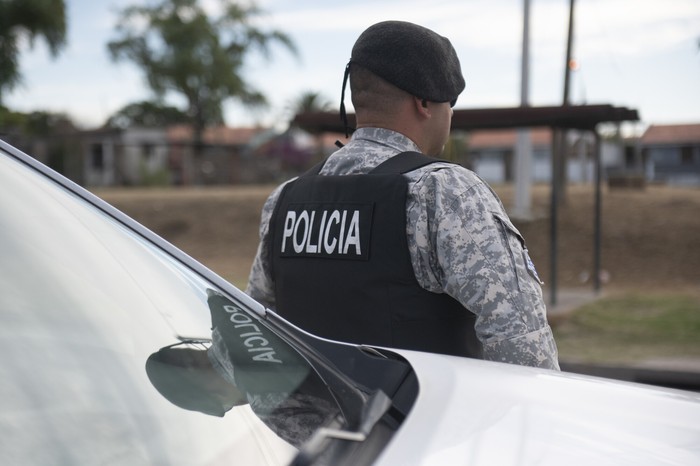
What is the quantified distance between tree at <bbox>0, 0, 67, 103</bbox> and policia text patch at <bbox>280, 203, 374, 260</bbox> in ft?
67.5

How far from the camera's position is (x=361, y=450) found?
1381 millimetres

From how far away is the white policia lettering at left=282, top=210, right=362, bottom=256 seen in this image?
240 centimetres

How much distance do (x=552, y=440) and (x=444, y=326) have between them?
2.89 feet

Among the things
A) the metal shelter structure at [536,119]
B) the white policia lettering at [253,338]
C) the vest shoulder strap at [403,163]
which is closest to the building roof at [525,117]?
the metal shelter structure at [536,119]

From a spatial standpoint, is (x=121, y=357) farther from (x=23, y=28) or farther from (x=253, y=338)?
(x=23, y=28)

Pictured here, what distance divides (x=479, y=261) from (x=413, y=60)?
23.2 inches

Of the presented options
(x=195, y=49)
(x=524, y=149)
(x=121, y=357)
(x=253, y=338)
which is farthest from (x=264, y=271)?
(x=195, y=49)

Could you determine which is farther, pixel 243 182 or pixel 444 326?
pixel 243 182

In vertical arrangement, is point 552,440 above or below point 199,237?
above

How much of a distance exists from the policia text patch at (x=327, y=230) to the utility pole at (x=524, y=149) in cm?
1227

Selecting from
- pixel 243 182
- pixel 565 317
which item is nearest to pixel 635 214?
pixel 565 317

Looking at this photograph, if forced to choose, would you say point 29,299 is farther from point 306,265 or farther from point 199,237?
point 199,237

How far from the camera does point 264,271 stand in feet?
8.94

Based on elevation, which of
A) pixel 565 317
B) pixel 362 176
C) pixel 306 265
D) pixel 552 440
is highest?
pixel 362 176
